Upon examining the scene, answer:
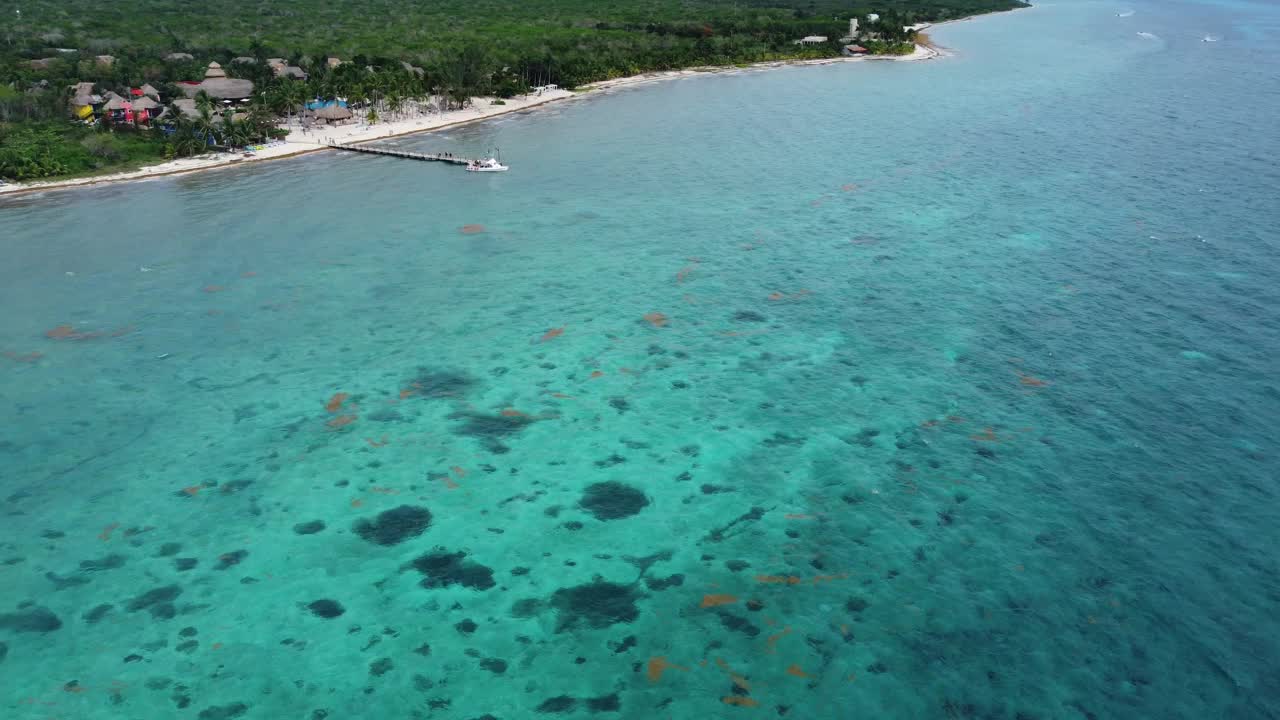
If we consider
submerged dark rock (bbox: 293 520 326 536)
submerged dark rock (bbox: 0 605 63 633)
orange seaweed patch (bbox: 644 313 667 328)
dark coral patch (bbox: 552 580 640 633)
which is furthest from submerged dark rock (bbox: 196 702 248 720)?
orange seaweed patch (bbox: 644 313 667 328)

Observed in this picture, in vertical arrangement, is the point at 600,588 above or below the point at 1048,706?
above

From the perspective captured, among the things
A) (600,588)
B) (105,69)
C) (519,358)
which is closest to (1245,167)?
(519,358)

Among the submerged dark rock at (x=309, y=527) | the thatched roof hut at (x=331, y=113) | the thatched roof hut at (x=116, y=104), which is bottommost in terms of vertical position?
the submerged dark rock at (x=309, y=527)

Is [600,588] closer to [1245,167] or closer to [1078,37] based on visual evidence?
[1245,167]

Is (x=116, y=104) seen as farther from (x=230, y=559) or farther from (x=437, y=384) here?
(x=230, y=559)

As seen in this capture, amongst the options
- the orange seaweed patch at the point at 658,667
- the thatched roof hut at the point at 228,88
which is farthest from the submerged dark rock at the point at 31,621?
the thatched roof hut at the point at 228,88

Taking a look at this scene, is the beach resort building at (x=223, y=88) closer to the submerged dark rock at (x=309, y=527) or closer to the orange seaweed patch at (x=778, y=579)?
the submerged dark rock at (x=309, y=527)

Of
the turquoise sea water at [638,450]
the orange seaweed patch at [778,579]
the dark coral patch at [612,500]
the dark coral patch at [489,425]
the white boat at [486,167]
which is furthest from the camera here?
the white boat at [486,167]
